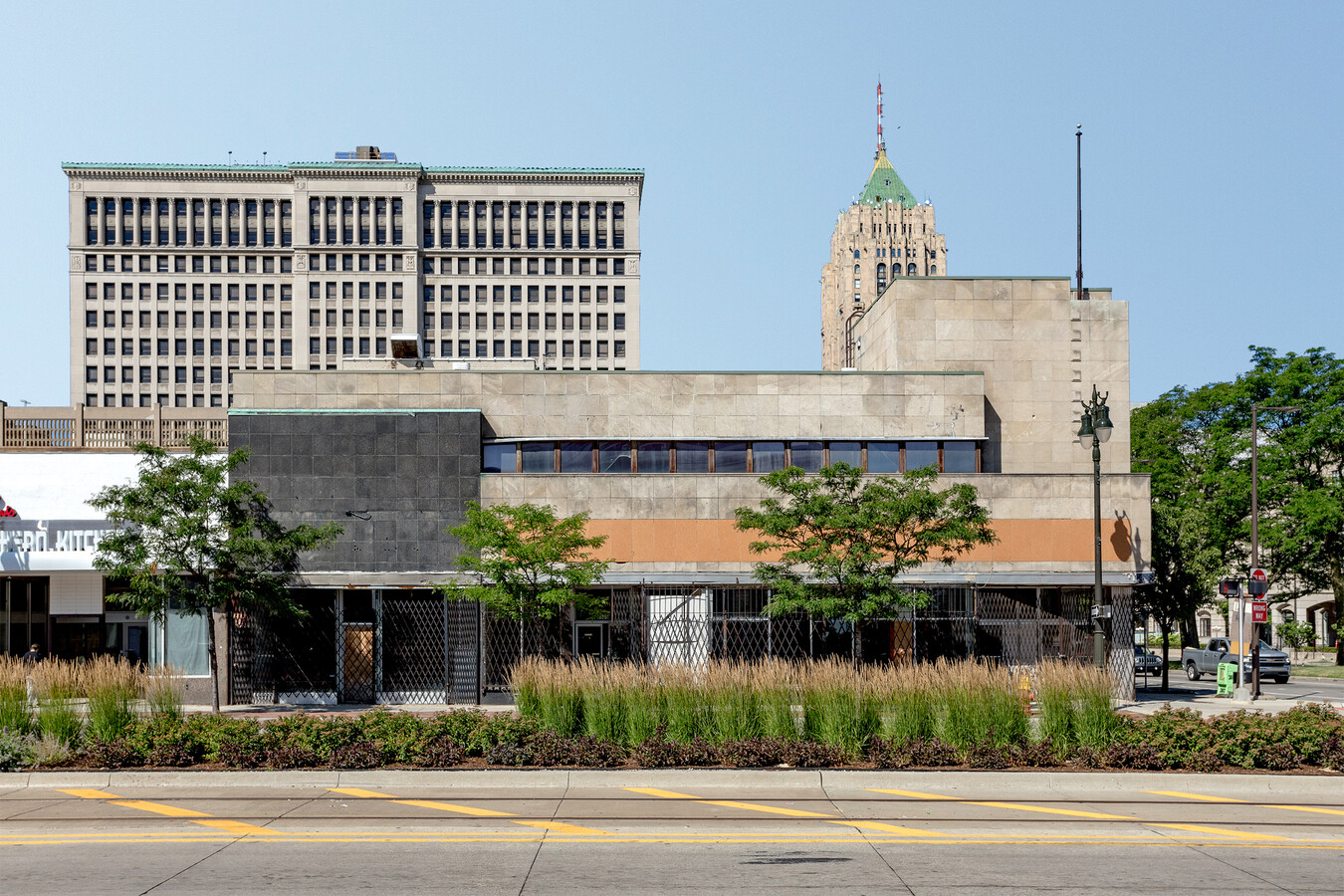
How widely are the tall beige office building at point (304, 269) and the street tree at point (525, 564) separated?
10213 centimetres

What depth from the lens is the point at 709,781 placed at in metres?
16.2

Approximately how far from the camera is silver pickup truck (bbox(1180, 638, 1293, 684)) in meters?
44.8

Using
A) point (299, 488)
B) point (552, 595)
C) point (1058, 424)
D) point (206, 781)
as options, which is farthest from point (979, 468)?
point (206, 781)

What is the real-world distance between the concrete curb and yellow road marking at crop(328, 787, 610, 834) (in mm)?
394

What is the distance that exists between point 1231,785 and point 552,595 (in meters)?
15.7

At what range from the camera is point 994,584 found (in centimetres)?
3216

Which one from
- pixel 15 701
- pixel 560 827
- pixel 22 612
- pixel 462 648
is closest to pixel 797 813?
pixel 560 827

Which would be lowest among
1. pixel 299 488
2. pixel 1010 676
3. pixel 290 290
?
pixel 1010 676

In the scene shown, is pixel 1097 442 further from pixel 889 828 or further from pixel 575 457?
pixel 889 828

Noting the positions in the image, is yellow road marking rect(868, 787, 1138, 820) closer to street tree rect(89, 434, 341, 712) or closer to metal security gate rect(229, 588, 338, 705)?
street tree rect(89, 434, 341, 712)

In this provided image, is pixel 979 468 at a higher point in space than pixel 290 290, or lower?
lower

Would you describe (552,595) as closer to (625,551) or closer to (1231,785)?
(625,551)

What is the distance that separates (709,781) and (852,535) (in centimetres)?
1210

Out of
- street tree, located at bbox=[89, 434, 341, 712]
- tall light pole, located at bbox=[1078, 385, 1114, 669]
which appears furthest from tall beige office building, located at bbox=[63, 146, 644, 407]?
tall light pole, located at bbox=[1078, 385, 1114, 669]
